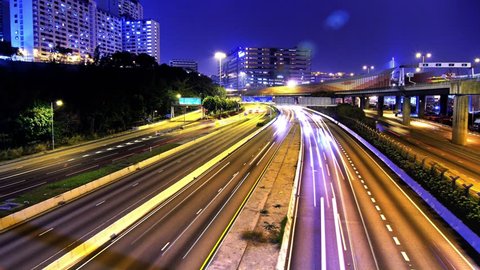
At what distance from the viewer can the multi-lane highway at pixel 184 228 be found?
20.9 m

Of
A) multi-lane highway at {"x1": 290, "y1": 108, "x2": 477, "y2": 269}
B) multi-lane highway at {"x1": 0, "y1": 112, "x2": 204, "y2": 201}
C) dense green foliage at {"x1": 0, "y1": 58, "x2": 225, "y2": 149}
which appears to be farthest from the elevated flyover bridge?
dense green foliage at {"x1": 0, "y1": 58, "x2": 225, "y2": 149}

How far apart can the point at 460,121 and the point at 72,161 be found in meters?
62.6

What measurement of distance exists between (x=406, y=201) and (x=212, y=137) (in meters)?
51.7

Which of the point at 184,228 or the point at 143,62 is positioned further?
the point at 143,62

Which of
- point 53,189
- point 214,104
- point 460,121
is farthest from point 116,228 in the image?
point 214,104

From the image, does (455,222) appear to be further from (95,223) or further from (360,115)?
(360,115)

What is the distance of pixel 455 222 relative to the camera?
25719 millimetres

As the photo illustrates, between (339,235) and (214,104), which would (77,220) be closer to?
(339,235)

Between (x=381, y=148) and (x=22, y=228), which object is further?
(x=381, y=148)

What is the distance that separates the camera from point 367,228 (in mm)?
25672

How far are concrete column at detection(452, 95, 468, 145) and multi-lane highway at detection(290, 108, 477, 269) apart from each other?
31803mm

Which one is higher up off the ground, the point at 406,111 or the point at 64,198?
the point at 406,111

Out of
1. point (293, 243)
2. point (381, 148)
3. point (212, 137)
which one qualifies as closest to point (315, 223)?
point (293, 243)

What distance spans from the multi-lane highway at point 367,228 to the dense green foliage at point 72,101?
47.9 metres
